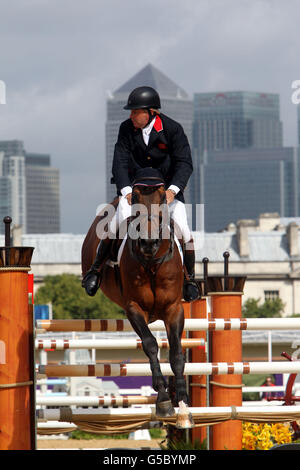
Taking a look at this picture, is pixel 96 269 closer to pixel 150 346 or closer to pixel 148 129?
pixel 150 346

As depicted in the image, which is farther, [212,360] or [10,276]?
[212,360]

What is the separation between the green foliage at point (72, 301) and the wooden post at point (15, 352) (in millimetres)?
77330

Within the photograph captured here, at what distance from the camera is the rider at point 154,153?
33.3 ft

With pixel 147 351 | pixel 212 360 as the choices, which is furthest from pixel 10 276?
pixel 212 360

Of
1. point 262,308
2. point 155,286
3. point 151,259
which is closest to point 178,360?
point 155,286

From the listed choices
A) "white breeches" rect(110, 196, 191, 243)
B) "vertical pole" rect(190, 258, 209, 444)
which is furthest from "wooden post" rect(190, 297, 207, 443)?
"white breeches" rect(110, 196, 191, 243)

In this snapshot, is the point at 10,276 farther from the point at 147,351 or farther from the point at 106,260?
the point at 147,351

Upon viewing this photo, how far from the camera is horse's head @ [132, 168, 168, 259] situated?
9250mm

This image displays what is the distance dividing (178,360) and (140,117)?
2347mm

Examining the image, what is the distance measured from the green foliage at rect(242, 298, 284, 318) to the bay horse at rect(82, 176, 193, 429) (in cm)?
8362

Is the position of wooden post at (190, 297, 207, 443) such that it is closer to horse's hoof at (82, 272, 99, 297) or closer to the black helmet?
horse's hoof at (82, 272, 99, 297)

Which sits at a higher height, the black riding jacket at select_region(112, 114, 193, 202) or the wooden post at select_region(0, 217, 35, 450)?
the black riding jacket at select_region(112, 114, 193, 202)
